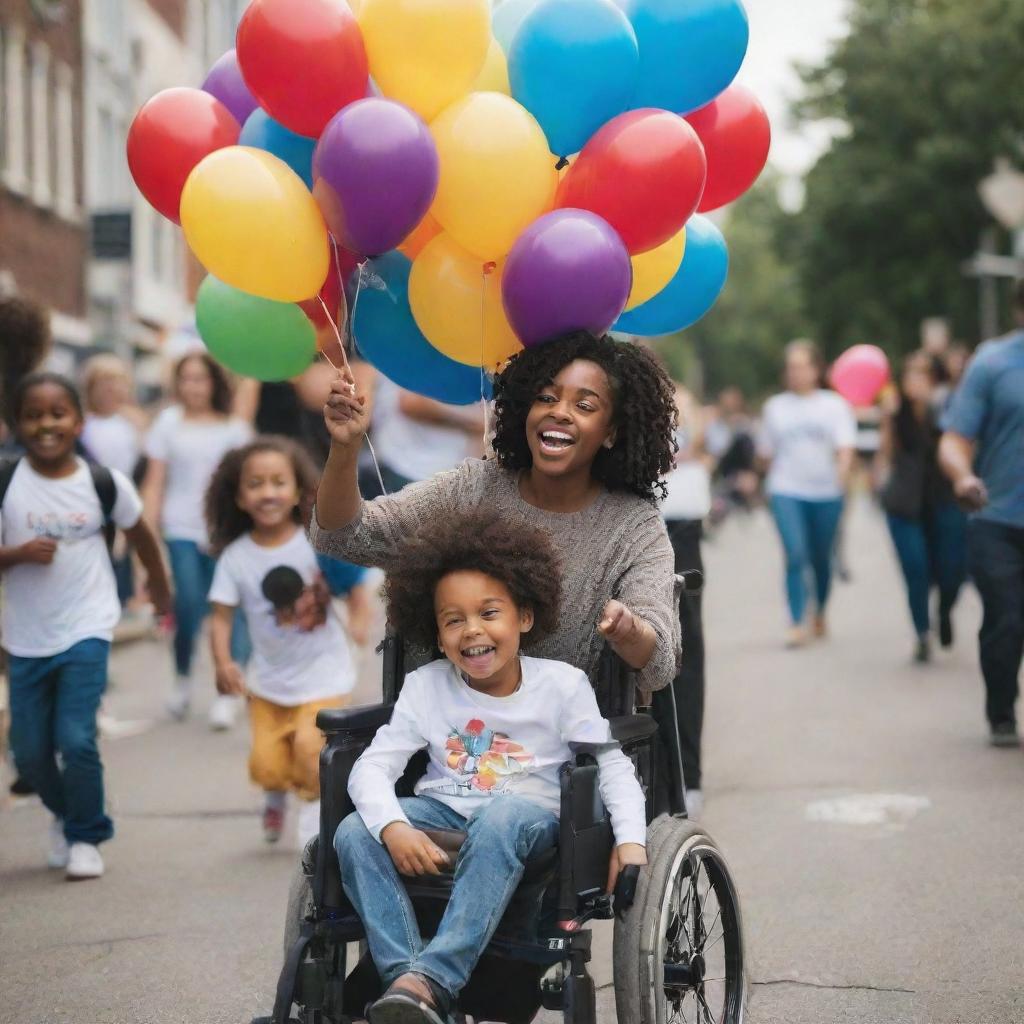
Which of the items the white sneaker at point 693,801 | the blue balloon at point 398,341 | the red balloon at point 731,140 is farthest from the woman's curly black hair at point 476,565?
the white sneaker at point 693,801

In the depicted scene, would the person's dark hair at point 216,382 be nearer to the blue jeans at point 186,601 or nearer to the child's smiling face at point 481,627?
the blue jeans at point 186,601

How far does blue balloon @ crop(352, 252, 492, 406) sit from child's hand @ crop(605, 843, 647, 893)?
1.56m

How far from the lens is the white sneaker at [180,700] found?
30.8 feet

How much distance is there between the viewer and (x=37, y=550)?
5.93 m

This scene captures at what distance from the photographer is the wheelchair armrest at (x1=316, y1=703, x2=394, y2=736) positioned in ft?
12.9

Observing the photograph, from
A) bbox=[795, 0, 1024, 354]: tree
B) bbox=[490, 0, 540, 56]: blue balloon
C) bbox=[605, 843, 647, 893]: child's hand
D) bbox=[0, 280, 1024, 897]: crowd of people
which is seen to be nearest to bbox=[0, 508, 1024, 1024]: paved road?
bbox=[0, 280, 1024, 897]: crowd of people

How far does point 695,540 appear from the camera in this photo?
21.0ft

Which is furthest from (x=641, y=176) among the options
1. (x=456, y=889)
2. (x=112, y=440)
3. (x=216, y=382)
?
(x=112, y=440)

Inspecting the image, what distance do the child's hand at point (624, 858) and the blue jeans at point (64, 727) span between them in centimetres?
265

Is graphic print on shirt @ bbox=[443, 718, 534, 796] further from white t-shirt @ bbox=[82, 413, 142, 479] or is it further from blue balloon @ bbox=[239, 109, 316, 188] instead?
white t-shirt @ bbox=[82, 413, 142, 479]

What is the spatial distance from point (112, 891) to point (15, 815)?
1.41 m

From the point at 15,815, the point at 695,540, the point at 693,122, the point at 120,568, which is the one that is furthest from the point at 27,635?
the point at 120,568

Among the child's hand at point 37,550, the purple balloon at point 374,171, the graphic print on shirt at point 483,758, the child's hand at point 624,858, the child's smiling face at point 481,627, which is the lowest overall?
the child's hand at point 624,858

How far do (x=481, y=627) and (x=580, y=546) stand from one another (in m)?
0.46
